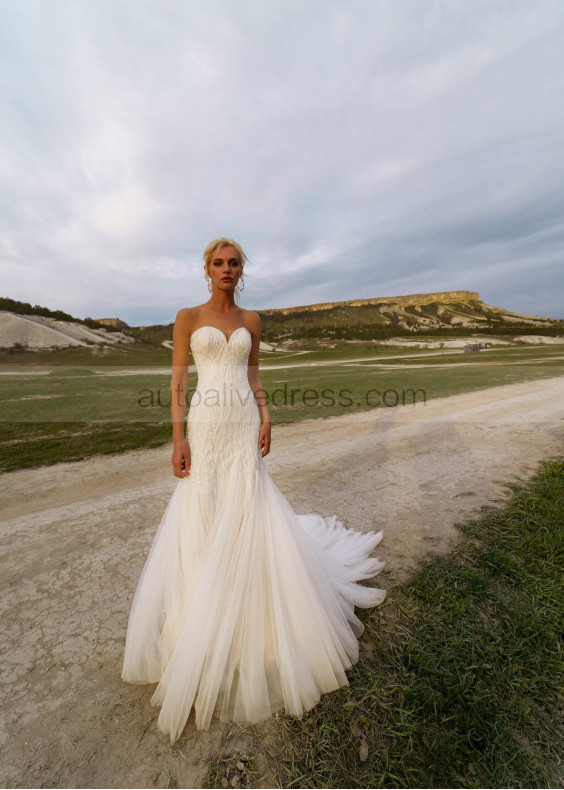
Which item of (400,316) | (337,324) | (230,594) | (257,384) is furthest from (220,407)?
(400,316)

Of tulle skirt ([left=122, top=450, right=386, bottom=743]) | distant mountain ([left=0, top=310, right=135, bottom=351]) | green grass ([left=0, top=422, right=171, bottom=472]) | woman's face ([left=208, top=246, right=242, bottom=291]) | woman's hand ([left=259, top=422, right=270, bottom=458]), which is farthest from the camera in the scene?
distant mountain ([left=0, top=310, right=135, bottom=351])

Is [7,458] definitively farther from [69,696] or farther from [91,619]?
[69,696]

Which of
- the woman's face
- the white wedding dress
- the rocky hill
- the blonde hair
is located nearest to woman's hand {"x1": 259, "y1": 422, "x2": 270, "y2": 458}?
the white wedding dress

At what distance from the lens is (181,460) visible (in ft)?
9.18

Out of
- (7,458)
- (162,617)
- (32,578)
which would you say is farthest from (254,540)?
(7,458)

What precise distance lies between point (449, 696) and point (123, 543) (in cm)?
387

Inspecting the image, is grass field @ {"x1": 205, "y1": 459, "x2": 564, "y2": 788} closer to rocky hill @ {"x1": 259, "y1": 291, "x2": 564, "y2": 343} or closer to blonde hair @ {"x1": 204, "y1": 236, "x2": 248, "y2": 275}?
blonde hair @ {"x1": 204, "y1": 236, "x2": 248, "y2": 275}

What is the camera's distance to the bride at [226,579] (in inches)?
95.3

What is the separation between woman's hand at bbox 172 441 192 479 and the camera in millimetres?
2773

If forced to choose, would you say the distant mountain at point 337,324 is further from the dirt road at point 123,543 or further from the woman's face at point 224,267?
the woman's face at point 224,267

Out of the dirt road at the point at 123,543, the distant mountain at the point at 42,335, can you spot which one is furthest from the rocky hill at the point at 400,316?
the dirt road at the point at 123,543

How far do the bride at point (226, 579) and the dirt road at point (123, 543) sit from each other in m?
0.23

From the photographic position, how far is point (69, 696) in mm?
2568

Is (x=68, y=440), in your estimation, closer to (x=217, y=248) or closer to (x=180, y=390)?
(x=180, y=390)
